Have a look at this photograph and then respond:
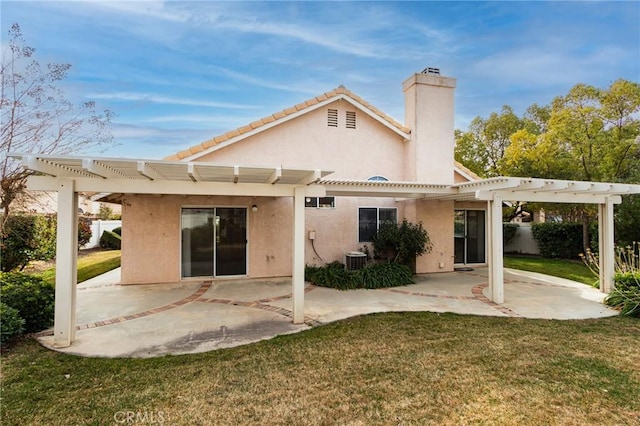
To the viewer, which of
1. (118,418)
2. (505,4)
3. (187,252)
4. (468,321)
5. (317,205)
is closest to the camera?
(118,418)

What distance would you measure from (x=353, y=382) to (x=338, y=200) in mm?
9685

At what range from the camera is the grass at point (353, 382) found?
14.3ft

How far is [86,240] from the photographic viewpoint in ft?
73.6

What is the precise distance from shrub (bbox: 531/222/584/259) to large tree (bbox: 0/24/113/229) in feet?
79.4

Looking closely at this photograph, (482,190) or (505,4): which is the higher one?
(505,4)

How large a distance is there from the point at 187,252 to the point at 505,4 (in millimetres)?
14065

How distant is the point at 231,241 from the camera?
13.3 meters

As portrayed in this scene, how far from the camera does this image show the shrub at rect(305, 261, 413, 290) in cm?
1209

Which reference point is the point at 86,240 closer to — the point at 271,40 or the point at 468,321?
the point at 271,40

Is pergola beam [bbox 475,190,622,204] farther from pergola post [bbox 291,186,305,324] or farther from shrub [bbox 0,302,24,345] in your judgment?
shrub [bbox 0,302,24,345]

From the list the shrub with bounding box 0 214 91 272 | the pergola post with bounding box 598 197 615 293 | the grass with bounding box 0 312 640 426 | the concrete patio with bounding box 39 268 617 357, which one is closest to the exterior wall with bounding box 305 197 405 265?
the concrete patio with bounding box 39 268 617 357

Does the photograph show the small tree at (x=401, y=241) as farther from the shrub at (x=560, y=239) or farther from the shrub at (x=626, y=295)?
the shrub at (x=560, y=239)

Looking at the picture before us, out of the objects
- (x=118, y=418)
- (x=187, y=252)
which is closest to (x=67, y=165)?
(x=118, y=418)

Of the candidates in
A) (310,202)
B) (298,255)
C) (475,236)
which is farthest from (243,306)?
(475,236)
